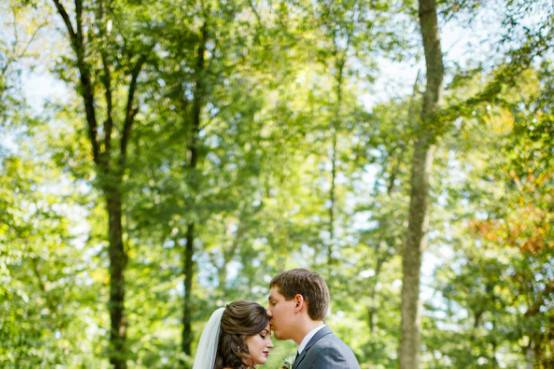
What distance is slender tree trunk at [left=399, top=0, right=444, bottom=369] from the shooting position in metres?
9.88

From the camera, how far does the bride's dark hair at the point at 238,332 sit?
4355 mm

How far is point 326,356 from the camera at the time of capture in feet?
11.8

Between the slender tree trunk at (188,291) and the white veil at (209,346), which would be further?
the slender tree trunk at (188,291)

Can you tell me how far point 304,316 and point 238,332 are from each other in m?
0.73

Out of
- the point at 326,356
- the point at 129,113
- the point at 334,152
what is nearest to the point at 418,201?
the point at 334,152

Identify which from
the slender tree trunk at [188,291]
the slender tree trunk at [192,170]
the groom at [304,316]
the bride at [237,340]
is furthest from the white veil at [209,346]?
the slender tree trunk at [188,291]

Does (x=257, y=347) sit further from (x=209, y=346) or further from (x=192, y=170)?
(x=192, y=170)

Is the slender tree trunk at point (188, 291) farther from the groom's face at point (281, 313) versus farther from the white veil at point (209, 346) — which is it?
the groom's face at point (281, 313)

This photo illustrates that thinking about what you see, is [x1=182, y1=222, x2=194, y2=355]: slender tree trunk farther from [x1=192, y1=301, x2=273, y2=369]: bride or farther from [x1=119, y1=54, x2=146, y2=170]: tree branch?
[x1=192, y1=301, x2=273, y2=369]: bride

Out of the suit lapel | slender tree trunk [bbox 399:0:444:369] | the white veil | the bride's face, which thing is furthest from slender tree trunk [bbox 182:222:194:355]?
the suit lapel

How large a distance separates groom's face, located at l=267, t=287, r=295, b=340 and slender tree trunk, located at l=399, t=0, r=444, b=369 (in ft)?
20.5

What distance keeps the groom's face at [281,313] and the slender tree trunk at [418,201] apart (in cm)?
625

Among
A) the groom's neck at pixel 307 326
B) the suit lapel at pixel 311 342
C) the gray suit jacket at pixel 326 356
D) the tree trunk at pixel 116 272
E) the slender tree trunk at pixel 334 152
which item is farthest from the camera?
the slender tree trunk at pixel 334 152

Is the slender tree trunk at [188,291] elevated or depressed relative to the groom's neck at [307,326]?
depressed
